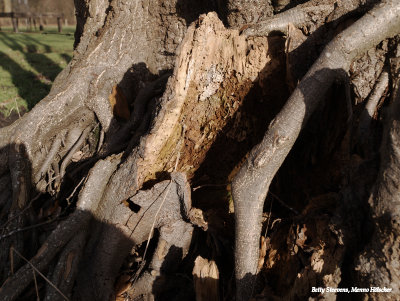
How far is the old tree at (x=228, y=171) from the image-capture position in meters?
2.18

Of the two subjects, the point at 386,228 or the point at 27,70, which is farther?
the point at 27,70

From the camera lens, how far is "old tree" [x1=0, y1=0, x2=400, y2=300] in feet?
7.16

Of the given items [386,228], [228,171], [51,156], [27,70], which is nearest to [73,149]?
[51,156]

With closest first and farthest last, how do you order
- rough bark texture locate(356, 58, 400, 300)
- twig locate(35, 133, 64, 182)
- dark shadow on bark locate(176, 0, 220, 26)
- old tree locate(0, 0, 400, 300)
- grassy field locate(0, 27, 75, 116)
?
rough bark texture locate(356, 58, 400, 300)
old tree locate(0, 0, 400, 300)
twig locate(35, 133, 64, 182)
dark shadow on bark locate(176, 0, 220, 26)
grassy field locate(0, 27, 75, 116)

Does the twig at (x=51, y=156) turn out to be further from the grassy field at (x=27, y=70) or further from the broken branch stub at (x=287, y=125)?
the broken branch stub at (x=287, y=125)

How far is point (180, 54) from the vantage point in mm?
2691

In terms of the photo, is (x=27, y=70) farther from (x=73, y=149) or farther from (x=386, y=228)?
(x=386, y=228)

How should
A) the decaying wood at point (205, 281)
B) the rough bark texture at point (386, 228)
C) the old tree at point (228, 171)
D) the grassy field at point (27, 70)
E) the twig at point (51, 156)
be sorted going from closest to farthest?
the rough bark texture at point (386, 228) → the old tree at point (228, 171) → the decaying wood at point (205, 281) → the twig at point (51, 156) → the grassy field at point (27, 70)

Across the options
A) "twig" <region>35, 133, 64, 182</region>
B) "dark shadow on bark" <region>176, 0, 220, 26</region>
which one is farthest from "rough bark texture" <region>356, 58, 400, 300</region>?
"twig" <region>35, 133, 64, 182</region>

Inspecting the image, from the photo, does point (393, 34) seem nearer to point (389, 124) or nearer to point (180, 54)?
point (389, 124)

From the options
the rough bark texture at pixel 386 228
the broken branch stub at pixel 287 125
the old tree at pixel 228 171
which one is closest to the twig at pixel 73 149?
the old tree at pixel 228 171

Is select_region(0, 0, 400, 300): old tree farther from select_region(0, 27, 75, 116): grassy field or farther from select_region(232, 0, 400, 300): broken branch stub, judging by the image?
select_region(0, 27, 75, 116): grassy field

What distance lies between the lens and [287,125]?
7.43 ft

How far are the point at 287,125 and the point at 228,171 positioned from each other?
1.06 m
